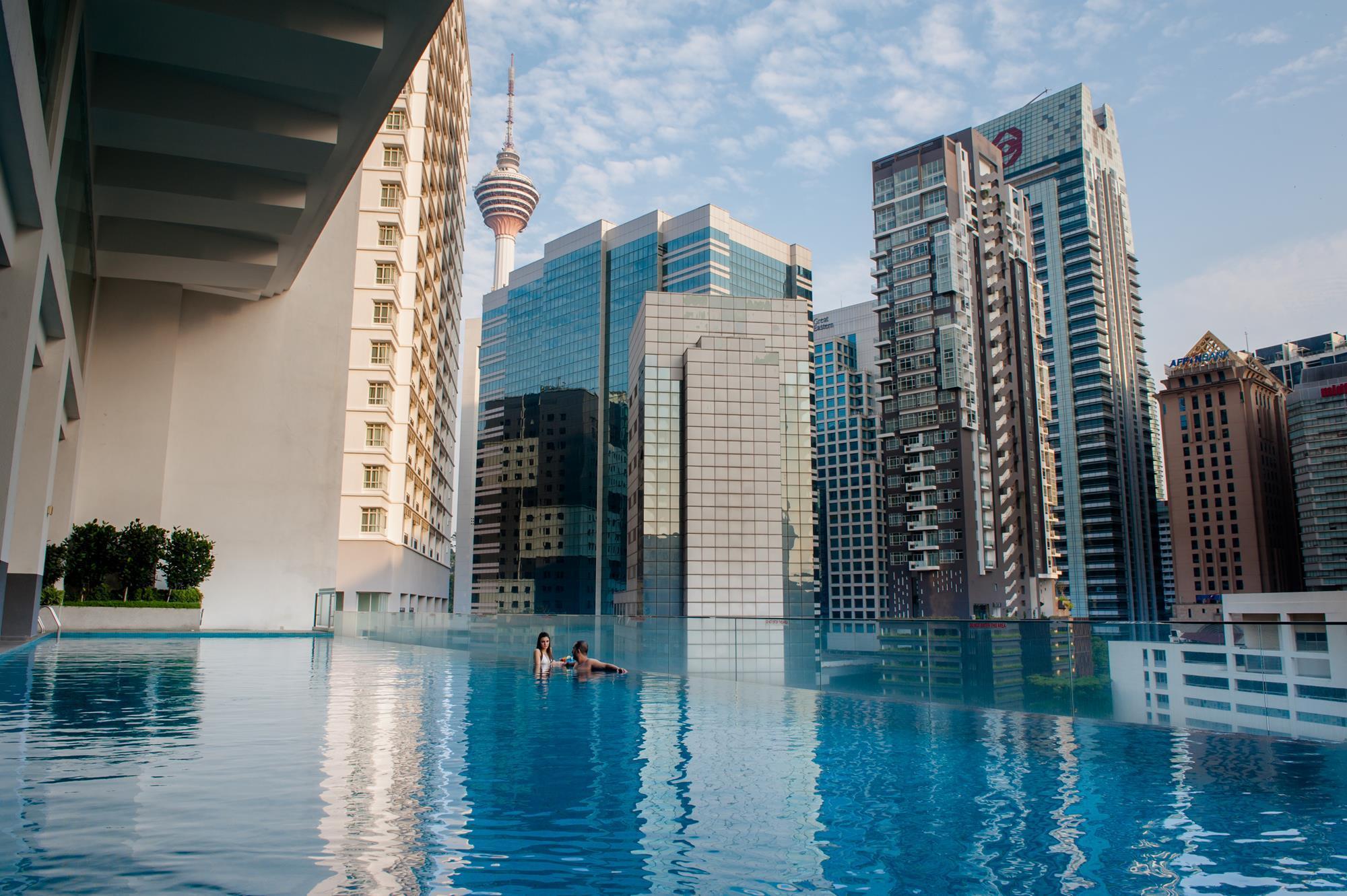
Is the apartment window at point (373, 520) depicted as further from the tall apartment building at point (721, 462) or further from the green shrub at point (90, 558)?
the tall apartment building at point (721, 462)

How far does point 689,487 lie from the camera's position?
75.4 metres

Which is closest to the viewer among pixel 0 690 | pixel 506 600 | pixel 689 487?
pixel 0 690

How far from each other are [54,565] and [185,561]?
202 inches

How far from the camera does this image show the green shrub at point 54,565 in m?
31.9

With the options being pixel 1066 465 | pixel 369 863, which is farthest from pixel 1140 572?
pixel 369 863

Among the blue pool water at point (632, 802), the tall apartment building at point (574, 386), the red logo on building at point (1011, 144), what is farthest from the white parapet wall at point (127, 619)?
the red logo on building at point (1011, 144)

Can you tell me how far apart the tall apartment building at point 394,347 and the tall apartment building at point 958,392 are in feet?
192

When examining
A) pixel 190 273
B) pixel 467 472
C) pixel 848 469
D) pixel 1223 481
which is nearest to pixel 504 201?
pixel 467 472

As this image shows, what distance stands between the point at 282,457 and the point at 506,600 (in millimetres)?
103450

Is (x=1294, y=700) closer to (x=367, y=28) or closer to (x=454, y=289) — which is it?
(x=367, y=28)

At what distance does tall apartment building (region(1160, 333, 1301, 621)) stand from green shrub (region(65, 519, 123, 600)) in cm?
12995

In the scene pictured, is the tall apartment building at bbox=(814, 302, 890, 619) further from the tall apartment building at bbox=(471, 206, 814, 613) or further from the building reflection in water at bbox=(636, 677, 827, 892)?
the building reflection in water at bbox=(636, 677, 827, 892)

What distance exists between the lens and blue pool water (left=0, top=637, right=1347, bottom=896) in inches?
207

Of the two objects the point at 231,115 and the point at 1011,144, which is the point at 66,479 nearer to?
the point at 231,115
